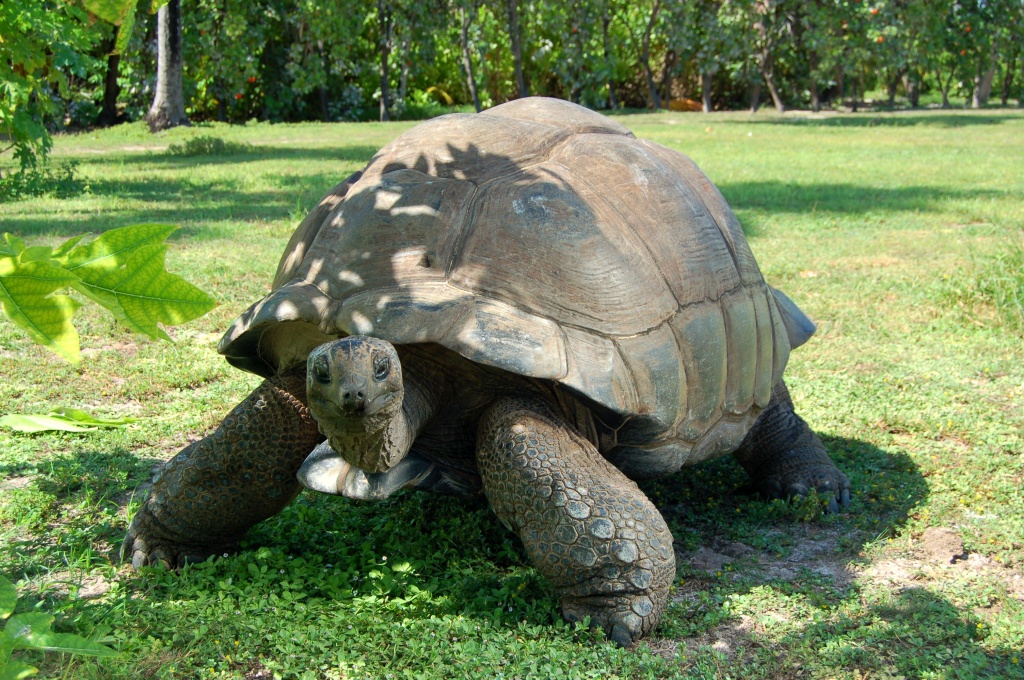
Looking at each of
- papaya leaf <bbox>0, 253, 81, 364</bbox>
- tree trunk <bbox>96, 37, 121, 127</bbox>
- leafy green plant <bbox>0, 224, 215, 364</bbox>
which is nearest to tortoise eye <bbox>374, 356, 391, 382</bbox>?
leafy green plant <bbox>0, 224, 215, 364</bbox>

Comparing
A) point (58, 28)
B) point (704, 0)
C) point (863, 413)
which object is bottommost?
point (863, 413)

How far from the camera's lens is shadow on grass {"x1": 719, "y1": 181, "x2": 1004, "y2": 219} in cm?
835

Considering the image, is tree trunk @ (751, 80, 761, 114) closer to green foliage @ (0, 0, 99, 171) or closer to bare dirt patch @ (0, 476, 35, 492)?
green foliage @ (0, 0, 99, 171)

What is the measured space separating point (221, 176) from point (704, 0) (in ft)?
51.5

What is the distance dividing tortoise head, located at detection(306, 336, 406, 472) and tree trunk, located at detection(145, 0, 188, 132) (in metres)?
13.2

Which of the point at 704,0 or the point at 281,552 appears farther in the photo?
the point at 704,0

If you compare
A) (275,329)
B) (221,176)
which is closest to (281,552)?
(275,329)

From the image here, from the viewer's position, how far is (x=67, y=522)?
9.34 feet

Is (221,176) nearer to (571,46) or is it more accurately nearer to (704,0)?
(571,46)

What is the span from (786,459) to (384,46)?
18.2m

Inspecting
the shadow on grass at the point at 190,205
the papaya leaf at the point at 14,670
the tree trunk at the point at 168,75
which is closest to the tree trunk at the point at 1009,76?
the tree trunk at the point at 168,75

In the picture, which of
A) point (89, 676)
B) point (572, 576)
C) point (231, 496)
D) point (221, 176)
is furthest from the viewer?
point (221, 176)

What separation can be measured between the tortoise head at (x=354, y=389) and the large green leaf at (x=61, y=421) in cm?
183

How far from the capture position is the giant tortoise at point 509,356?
7.33ft
